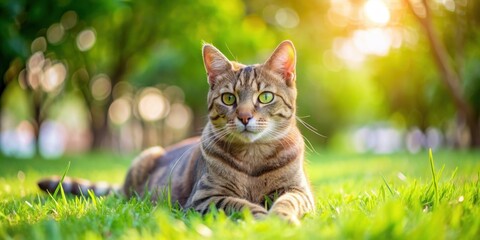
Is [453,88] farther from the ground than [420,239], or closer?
closer

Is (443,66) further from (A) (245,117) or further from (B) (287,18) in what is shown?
(B) (287,18)

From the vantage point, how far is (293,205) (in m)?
2.99

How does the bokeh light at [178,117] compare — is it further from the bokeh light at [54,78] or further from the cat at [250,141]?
the cat at [250,141]

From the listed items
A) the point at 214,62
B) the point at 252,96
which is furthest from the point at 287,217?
the point at 214,62

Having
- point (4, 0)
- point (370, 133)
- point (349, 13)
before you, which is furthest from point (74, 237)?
point (370, 133)

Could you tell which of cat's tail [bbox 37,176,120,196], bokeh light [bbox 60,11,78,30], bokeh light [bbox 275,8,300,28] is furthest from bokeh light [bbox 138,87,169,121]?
cat's tail [bbox 37,176,120,196]

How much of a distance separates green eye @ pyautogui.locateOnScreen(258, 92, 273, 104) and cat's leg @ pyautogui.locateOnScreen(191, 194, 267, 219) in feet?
2.70

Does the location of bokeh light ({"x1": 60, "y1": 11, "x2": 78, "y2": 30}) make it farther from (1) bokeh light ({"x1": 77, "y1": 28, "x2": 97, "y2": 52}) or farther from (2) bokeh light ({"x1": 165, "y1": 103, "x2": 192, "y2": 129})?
(2) bokeh light ({"x1": 165, "y1": 103, "x2": 192, "y2": 129})

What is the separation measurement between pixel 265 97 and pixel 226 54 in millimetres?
12644

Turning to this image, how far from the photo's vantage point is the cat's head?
347cm

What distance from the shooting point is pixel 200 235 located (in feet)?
7.55

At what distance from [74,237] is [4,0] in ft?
25.0

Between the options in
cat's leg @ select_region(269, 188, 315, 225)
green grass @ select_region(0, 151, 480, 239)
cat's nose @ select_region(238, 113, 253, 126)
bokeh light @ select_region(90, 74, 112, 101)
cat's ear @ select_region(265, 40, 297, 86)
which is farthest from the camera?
bokeh light @ select_region(90, 74, 112, 101)

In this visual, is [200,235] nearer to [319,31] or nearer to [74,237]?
[74,237]
